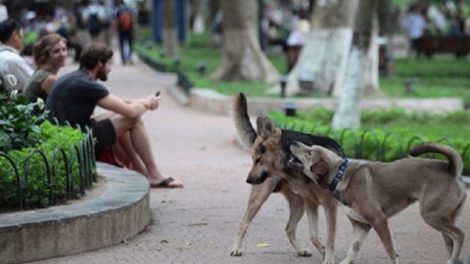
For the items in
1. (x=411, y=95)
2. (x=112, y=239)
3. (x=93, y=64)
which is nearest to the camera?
(x=112, y=239)

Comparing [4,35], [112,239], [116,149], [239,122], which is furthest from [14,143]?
[4,35]

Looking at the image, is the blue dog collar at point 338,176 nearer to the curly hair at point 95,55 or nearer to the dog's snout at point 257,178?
the dog's snout at point 257,178

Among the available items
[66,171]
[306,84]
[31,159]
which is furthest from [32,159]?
[306,84]

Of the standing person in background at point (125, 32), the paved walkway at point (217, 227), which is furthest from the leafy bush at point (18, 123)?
the standing person in background at point (125, 32)

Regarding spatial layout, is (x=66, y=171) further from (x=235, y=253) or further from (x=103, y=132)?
(x=103, y=132)

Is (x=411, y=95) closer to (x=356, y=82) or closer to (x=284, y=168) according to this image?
(x=356, y=82)

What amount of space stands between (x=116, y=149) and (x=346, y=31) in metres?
11.2

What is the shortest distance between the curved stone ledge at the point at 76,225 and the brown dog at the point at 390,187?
148 centimetres

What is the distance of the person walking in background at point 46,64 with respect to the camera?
468 inches

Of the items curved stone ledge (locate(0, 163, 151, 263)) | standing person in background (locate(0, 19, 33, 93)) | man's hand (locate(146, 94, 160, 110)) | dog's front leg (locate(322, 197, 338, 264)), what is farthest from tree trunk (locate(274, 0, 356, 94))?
dog's front leg (locate(322, 197, 338, 264))

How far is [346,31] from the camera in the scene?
2239 centimetres

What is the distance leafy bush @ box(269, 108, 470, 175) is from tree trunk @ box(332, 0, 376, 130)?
9.2 inches

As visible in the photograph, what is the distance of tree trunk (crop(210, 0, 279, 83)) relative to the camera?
79.8ft

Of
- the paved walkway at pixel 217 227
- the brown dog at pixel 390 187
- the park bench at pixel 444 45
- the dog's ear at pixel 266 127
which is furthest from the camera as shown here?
the park bench at pixel 444 45
